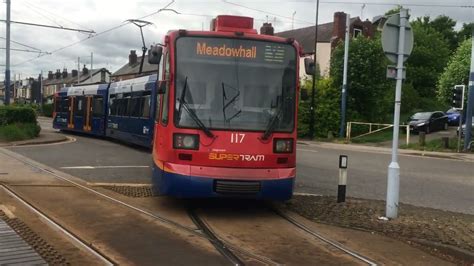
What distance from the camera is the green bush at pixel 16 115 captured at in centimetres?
2541

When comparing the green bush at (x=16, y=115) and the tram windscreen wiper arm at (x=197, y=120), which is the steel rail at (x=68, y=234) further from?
the green bush at (x=16, y=115)

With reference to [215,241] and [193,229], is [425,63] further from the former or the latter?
[215,241]

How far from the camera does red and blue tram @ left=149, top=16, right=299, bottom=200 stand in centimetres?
819

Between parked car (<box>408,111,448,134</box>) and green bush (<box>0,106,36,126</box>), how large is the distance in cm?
2359

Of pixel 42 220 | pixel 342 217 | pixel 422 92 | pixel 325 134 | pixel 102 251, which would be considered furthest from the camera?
pixel 422 92

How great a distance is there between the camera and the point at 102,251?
6352mm

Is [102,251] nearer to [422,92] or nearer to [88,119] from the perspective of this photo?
[88,119]

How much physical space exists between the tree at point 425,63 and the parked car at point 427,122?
20504 mm

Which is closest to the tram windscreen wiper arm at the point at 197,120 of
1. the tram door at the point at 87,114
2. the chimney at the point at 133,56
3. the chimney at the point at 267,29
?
the tram door at the point at 87,114

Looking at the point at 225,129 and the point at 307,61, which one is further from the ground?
the point at 307,61

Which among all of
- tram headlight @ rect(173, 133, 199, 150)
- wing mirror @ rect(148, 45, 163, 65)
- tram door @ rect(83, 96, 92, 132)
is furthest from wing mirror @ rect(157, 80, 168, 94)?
tram door @ rect(83, 96, 92, 132)

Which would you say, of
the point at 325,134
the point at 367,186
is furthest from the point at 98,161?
the point at 325,134

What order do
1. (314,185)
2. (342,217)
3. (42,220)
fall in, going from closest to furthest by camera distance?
(42,220), (342,217), (314,185)

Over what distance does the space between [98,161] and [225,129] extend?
923 cm
